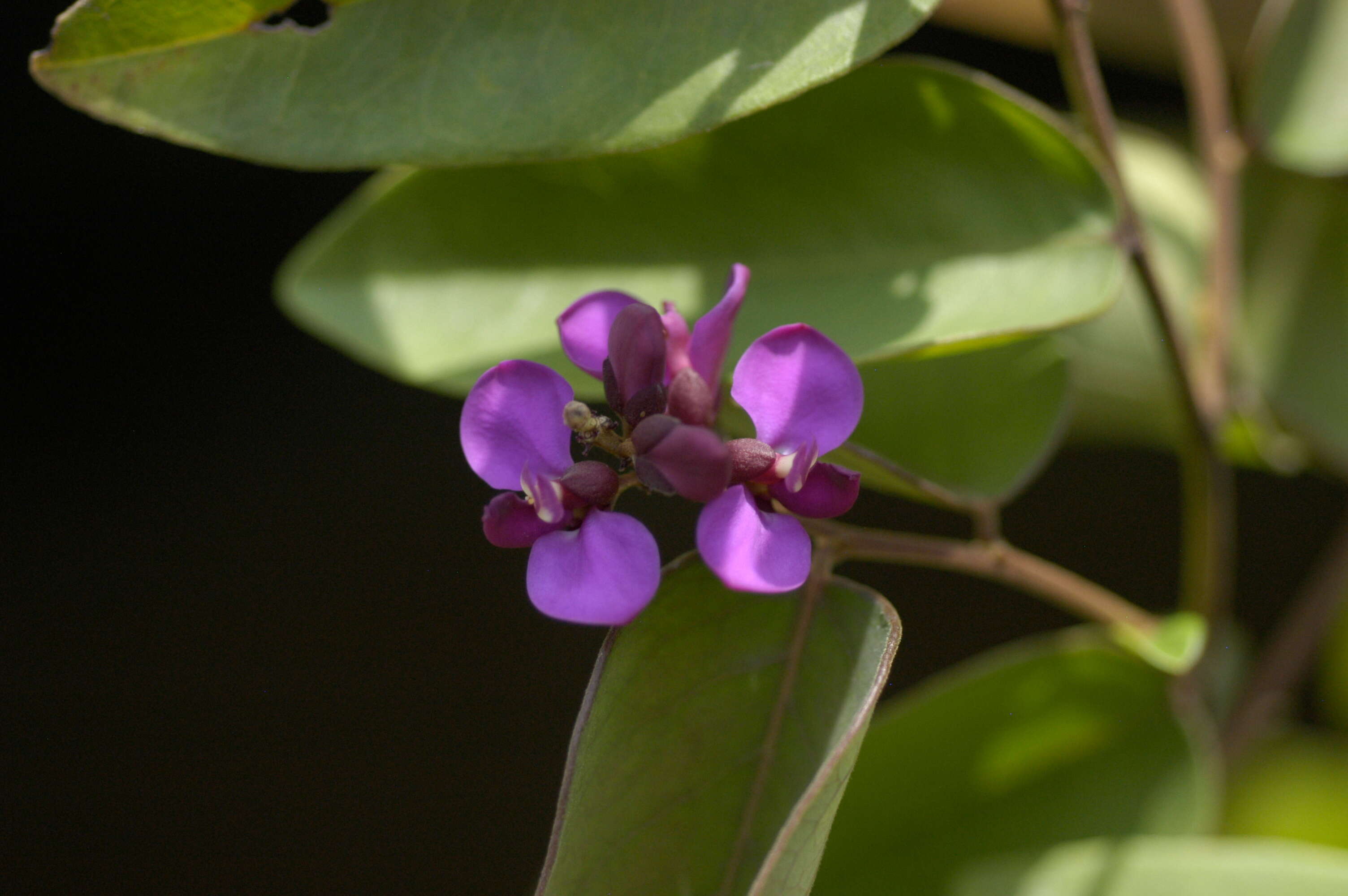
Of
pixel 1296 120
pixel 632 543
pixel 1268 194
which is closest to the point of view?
pixel 632 543

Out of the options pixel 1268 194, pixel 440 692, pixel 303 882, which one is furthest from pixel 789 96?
pixel 303 882

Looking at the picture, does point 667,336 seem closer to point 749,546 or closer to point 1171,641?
point 749,546

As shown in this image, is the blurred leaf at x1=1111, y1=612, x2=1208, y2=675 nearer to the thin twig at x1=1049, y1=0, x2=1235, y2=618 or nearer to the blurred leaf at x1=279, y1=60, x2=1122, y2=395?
the thin twig at x1=1049, y1=0, x2=1235, y2=618

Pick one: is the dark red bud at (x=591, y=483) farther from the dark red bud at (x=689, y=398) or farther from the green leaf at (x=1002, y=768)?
the green leaf at (x=1002, y=768)

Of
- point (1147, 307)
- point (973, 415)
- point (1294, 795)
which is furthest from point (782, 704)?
point (1294, 795)

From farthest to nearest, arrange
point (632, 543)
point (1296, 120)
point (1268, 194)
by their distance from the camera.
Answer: point (1268, 194) < point (1296, 120) < point (632, 543)

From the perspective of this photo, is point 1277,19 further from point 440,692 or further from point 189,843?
point 189,843

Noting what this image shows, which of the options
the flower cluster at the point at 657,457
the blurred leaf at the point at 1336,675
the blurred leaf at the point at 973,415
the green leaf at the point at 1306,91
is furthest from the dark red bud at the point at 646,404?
the blurred leaf at the point at 1336,675
